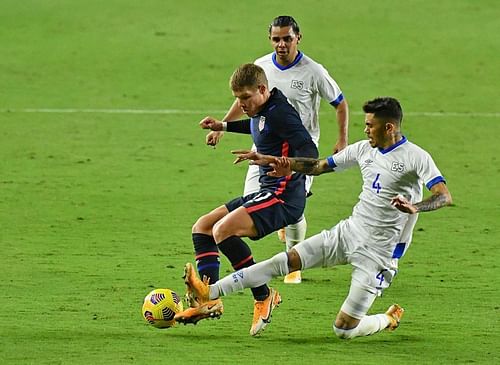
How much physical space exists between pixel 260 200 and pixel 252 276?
2.33 feet

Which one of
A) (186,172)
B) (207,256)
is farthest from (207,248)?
(186,172)

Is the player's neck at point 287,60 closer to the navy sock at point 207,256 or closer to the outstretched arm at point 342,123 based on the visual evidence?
the outstretched arm at point 342,123

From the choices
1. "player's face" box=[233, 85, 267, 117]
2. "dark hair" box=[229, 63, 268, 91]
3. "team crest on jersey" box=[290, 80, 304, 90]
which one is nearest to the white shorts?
"player's face" box=[233, 85, 267, 117]

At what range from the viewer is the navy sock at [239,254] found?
369 inches

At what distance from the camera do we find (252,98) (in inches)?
372

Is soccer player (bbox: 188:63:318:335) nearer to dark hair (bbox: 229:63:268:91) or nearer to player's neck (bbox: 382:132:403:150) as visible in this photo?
dark hair (bbox: 229:63:268:91)

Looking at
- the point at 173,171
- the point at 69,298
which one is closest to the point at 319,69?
the point at 69,298

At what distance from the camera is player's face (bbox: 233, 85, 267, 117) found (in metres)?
9.39

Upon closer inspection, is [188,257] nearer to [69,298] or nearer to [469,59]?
[69,298]

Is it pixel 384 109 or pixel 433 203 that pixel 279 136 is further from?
pixel 433 203

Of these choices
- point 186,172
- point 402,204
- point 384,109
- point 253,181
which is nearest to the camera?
point 402,204

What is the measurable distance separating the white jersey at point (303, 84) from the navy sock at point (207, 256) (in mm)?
2122

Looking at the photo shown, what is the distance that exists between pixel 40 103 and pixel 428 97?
21.3 ft

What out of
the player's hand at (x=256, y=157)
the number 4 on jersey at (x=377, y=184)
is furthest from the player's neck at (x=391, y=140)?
the player's hand at (x=256, y=157)
